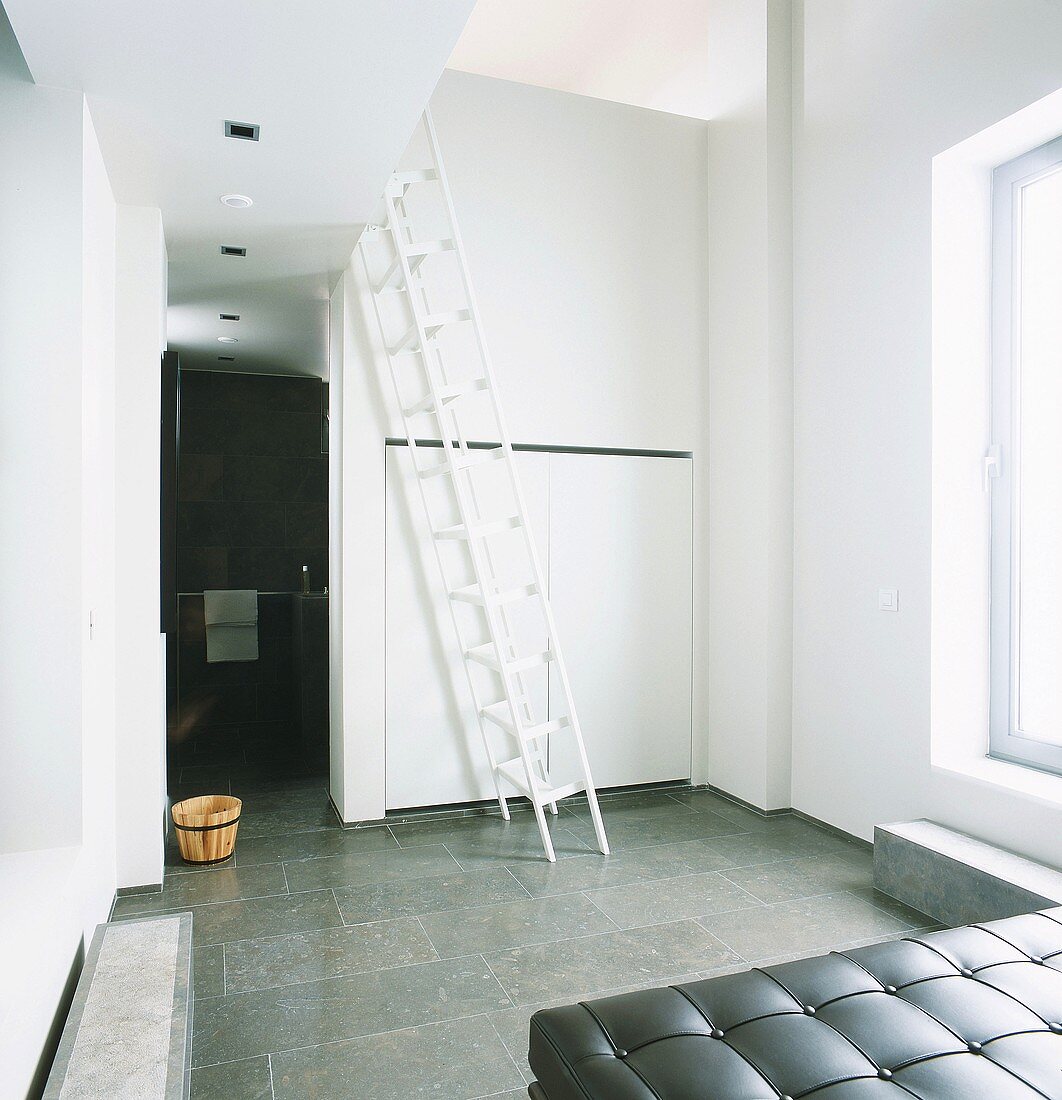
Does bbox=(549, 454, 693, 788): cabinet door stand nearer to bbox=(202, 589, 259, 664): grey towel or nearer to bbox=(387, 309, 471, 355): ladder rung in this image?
bbox=(387, 309, 471, 355): ladder rung

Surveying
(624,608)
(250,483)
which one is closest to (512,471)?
(624,608)

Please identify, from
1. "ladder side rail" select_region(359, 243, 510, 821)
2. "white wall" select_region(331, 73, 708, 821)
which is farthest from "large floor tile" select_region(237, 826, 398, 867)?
"ladder side rail" select_region(359, 243, 510, 821)

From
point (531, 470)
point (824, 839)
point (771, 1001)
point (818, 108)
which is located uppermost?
point (818, 108)

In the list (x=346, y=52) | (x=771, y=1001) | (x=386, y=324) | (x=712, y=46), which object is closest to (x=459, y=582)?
(x=386, y=324)

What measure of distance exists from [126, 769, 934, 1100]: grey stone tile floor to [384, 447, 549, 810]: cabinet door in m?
0.20

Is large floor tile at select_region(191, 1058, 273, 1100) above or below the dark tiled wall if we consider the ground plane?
below

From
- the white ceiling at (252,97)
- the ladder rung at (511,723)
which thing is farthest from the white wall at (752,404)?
the white ceiling at (252,97)

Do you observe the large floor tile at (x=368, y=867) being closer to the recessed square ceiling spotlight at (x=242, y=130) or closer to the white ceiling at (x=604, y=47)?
the recessed square ceiling spotlight at (x=242, y=130)

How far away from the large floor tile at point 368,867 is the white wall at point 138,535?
53 centimetres

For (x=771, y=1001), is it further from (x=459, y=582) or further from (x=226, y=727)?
(x=226, y=727)

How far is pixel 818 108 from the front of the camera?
13.0 feet

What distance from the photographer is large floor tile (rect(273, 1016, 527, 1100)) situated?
80.0 inches

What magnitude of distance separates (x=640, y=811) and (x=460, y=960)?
169 centimetres

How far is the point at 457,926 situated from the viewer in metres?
2.90
